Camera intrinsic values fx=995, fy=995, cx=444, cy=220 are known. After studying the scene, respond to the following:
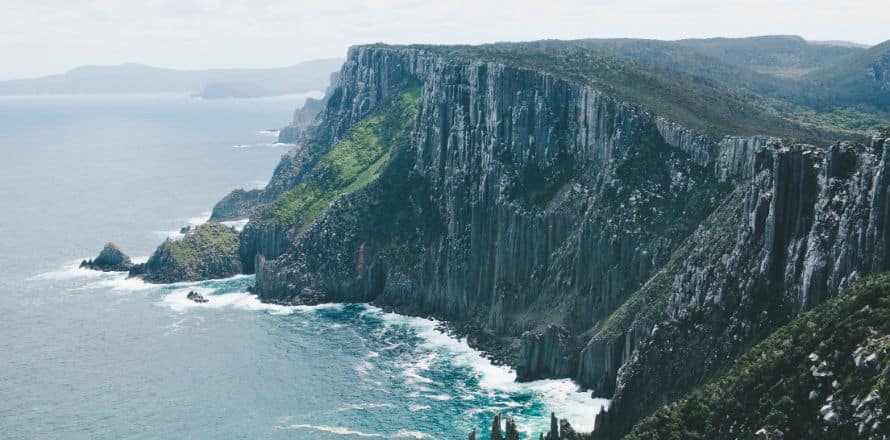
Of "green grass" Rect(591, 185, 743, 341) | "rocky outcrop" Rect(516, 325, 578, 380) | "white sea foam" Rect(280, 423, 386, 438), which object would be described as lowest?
"white sea foam" Rect(280, 423, 386, 438)

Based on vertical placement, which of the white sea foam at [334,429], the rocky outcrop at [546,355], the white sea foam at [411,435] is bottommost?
the white sea foam at [334,429]

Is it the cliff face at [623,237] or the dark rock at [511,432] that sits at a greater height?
the cliff face at [623,237]

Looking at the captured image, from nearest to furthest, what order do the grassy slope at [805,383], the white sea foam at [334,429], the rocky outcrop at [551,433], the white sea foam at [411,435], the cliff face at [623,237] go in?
the grassy slope at [805,383], the cliff face at [623,237], the rocky outcrop at [551,433], the white sea foam at [411,435], the white sea foam at [334,429]

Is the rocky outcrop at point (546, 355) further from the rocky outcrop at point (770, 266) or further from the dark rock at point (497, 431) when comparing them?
the dark rock at point (497, 431)

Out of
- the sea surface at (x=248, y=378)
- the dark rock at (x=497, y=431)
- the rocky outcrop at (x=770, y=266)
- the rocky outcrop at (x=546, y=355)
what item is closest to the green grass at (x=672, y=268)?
the rocky outcrop at (x=770, y=266)

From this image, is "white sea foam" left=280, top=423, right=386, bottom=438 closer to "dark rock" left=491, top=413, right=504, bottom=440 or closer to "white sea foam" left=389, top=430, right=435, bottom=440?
"white sea foam" left=389, top=430, right=435, bottom=440

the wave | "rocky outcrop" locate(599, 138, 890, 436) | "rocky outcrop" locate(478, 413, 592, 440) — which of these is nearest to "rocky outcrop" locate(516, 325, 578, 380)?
"rocky outcrop" locate(599, 138, 890, 436)

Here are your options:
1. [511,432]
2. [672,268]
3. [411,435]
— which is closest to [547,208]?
[672,268]

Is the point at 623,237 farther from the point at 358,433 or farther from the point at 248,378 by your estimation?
the point at 248,378
